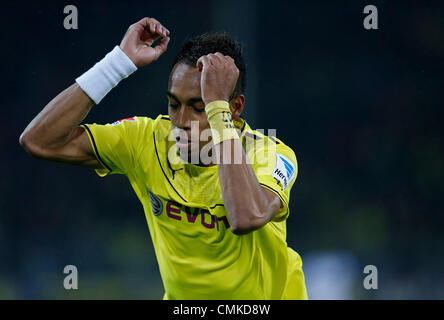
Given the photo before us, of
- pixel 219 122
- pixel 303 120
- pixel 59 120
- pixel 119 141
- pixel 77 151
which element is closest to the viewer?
pixel 219 122

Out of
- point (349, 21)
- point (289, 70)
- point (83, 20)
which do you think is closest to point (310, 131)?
point (289, 70)

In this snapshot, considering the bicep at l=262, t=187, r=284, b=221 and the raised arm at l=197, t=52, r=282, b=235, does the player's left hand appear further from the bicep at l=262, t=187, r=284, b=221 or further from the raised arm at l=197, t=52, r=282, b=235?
the bicep at l=262, t=187, r=284, b=221

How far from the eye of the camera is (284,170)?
2936 millimetres

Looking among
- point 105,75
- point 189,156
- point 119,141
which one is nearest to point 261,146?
point 189,156

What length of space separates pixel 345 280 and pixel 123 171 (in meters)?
3.16

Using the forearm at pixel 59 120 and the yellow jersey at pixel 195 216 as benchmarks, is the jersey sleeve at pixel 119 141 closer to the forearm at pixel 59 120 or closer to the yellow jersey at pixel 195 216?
the yellow jersey at pixel 195 216

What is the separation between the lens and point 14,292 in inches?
222

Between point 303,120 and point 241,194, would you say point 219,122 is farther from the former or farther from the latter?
point 303,120

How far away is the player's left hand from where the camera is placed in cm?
270

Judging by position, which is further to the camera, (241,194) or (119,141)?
(119,141)

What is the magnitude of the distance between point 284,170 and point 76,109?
103 cm

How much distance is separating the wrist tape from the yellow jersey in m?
0.32

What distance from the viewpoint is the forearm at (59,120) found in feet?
9.16
